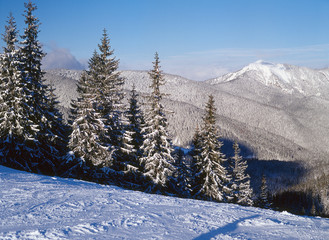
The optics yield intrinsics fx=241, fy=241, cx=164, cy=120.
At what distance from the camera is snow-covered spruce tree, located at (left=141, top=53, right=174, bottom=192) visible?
19344 millimetres

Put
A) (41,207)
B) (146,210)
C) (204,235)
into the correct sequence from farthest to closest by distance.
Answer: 1. (146,210)
2. (41,207)
3. (204,235)

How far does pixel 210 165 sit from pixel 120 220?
16.5 m

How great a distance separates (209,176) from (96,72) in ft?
43.3

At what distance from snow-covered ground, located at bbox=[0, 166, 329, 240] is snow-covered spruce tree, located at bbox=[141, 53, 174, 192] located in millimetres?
10600

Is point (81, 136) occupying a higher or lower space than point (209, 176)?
higher

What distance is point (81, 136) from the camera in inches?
698

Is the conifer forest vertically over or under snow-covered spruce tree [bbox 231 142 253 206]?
over

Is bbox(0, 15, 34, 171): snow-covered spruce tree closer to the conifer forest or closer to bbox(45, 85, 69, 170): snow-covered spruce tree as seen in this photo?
the conifer forest

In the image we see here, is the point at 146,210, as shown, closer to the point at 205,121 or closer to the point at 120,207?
the point at 120,207

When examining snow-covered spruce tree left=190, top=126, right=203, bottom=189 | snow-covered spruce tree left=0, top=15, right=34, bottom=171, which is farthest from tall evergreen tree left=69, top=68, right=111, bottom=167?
snow-covered spruce tree left=190, top=126, right=203, bottom=189

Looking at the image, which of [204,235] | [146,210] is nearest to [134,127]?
[146,210]

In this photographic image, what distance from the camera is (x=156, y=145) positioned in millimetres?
19859

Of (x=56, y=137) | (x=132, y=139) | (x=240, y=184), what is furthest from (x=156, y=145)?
(x=240, y=184)

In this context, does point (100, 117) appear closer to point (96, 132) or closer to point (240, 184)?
point (96, 132)
